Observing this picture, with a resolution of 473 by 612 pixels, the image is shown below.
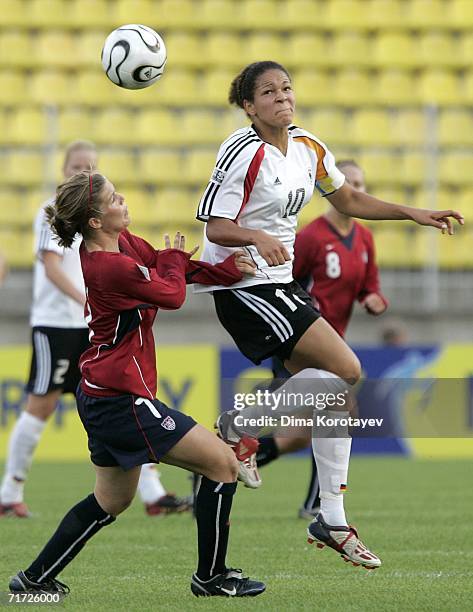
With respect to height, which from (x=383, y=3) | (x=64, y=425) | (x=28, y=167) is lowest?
(x=64, y=425)

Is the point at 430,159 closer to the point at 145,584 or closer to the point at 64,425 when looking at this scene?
the point at 64,425

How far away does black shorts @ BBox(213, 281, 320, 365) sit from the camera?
538cm

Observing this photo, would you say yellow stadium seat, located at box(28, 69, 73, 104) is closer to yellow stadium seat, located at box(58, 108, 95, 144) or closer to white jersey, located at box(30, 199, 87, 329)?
yellow stadium seat, located at box(58, 108, 95, 144)

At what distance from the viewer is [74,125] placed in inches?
602

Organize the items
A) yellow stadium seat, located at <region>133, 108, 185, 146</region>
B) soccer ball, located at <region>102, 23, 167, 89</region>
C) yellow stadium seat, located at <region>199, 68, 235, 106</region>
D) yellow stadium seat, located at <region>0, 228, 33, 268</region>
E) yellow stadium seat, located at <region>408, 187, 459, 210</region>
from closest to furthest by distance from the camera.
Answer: soccer ball, located at <region>102, 23, 167, 89</region> → yellow stadium seat, located at <region>0, 228, 33, 268</region> → yellow stadium seat, located at <region>408, 187, 459, 210</region> → yellow stadium seat, located at <region>133, 108, 185, 146</region> → yellow stadium seat, located at <region>199, 68, 235, 106</region>

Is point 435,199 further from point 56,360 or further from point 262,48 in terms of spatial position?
point 56,360

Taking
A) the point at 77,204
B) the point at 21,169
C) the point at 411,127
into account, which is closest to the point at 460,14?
the point at 411,127

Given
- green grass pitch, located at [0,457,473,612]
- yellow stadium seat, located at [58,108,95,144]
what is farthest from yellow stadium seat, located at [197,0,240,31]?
green grass pitch, located at [0,457,473,612]

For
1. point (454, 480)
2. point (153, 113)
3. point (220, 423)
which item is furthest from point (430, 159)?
point (220, 423)

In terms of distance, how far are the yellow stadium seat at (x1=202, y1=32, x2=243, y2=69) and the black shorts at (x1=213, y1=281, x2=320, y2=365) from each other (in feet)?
36.8

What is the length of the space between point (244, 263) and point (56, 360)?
293 cm

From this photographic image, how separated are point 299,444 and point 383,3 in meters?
10.4

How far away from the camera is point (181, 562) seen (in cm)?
586

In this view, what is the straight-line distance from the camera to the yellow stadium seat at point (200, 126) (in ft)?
50.5
